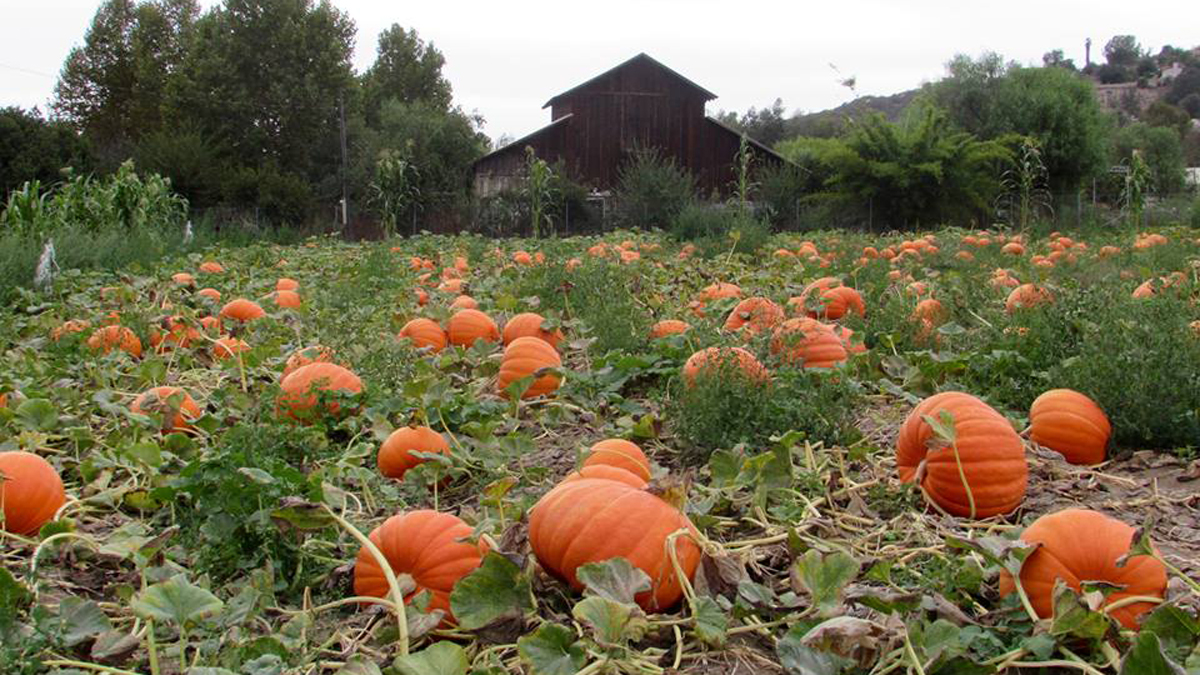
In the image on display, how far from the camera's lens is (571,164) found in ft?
103

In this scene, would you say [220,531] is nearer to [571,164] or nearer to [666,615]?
[666,615]

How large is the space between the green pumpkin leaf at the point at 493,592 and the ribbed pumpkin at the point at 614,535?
14cm

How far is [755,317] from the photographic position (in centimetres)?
447

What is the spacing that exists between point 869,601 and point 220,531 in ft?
4.48

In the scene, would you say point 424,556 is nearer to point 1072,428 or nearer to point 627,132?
point 1072,428

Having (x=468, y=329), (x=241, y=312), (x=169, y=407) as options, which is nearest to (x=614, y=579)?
(x=169, y=407)

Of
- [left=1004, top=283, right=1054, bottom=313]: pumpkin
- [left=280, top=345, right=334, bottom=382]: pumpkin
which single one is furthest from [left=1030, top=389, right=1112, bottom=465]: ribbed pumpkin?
[left=280, top=345, right=334, bottom=382]: pumpkin

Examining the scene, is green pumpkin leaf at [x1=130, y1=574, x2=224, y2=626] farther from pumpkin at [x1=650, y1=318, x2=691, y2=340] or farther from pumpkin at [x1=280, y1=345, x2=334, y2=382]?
pumpkin at [x1=650, y1=318, x2=691, y2=340]

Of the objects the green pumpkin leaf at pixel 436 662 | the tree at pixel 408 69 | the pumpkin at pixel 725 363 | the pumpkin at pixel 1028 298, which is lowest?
the green pumpkin leaf at pixel 436 662

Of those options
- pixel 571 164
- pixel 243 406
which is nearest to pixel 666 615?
pixel 243 406

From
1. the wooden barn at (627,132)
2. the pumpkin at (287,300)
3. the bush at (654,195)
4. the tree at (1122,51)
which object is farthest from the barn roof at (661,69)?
the tree at (1122,51)

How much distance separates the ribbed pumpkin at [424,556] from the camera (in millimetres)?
2080

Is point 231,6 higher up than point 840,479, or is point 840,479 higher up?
point 231,6

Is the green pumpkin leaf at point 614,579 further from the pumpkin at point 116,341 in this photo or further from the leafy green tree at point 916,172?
the leafy green tree at point 916,172
